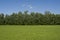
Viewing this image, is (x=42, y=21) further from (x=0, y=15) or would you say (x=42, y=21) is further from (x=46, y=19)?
(x=0, y=15)

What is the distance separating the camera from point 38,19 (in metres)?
59.2

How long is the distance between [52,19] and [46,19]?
8.94 feet

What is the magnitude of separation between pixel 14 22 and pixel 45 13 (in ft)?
57.4

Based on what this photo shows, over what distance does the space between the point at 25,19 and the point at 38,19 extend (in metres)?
5.82

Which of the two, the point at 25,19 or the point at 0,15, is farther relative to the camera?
the point at 0,15

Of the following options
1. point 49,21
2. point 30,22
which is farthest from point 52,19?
point 30,22

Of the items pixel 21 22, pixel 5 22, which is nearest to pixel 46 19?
pixel 21 22

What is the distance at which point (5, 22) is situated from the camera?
58.2m

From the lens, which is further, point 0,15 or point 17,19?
point 0,15

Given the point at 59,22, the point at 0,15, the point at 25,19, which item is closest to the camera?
the point at 59,22

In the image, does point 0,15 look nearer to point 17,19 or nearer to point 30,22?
point 17,19

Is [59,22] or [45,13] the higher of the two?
[45,13]

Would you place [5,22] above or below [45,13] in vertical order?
→ below

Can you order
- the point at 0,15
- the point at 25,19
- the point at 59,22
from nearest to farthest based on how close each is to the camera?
the point at 59,22 < the point at 25,19 < the point at 0,15
